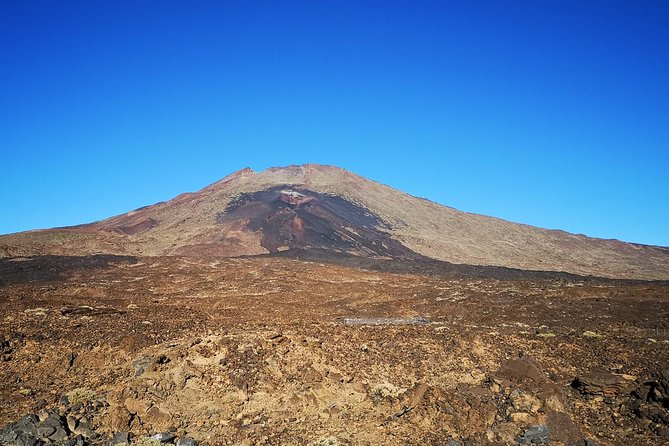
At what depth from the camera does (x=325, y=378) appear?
9938 millimetres

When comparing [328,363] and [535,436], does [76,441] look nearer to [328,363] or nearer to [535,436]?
[328,363]

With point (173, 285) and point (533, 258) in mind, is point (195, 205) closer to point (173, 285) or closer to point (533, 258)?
point (173, 285)

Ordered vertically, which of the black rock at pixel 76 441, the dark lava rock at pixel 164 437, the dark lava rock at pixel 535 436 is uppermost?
the dark lava rock at pixel 535 436

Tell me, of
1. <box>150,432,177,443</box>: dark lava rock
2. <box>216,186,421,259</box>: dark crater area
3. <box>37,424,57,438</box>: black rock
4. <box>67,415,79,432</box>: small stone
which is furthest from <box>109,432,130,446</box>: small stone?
<box>216,186,421,259</box>: dark crater area

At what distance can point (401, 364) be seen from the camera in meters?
10.8

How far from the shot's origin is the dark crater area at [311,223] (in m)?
46.7

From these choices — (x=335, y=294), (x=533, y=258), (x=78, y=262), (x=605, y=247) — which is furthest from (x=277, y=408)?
(x=605, y=247)

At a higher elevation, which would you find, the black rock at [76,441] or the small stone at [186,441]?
the small stone at [186,441]

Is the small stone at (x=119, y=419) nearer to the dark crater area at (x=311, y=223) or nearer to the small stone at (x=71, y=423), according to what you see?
the small stone at (x=71, y=423)

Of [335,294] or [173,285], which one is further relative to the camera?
[173,285]

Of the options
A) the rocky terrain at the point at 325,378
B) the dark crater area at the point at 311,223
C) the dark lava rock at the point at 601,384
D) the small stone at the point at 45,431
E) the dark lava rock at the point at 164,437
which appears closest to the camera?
the small stone at the point at 45,431

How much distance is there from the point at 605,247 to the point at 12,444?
76.3 m

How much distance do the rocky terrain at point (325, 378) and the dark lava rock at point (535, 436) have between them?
25 millimetres

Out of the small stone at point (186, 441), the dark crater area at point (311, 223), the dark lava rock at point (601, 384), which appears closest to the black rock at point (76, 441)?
the small stone at point (186, 441)
